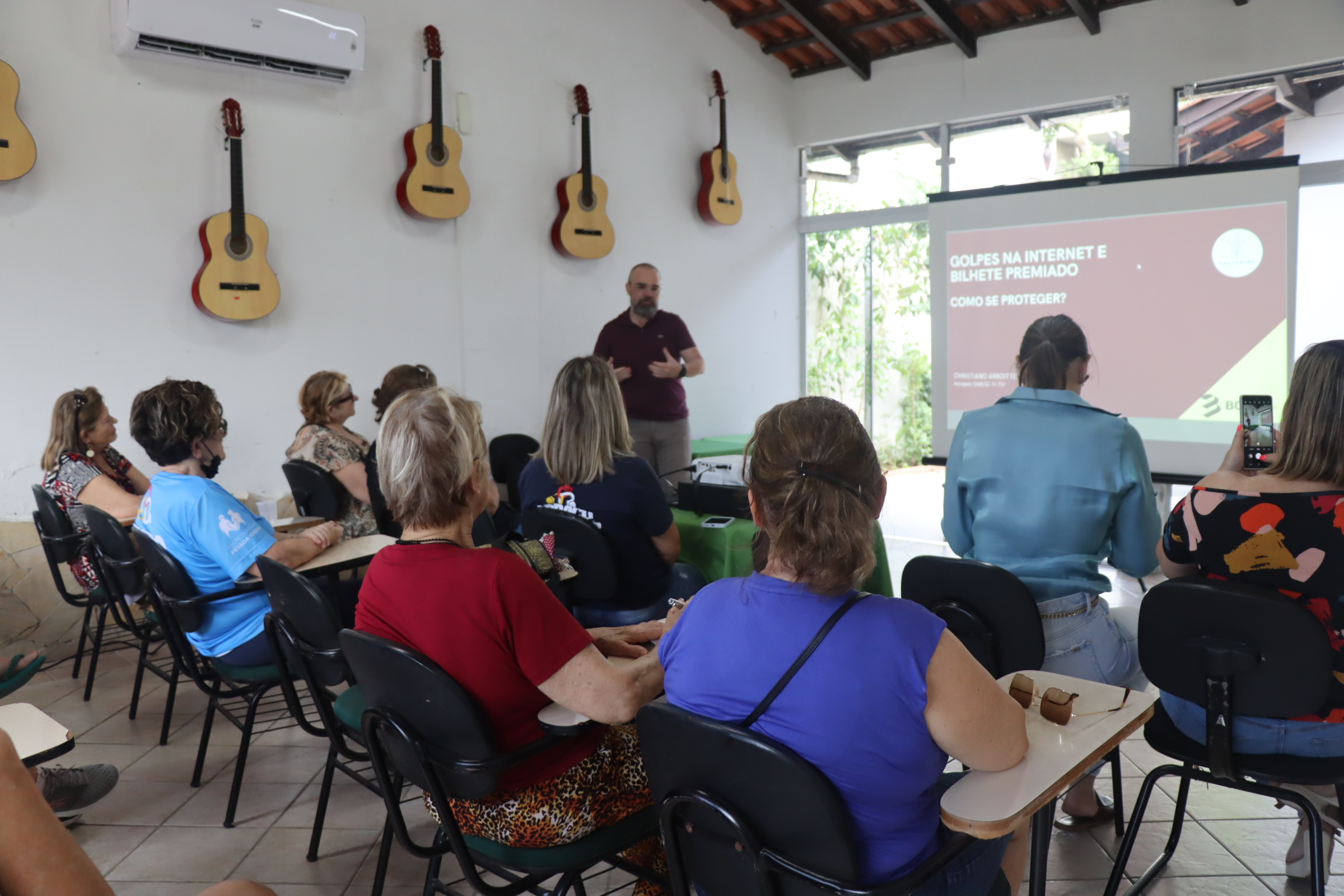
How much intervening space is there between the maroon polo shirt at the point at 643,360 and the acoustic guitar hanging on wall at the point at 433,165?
3.47 feet

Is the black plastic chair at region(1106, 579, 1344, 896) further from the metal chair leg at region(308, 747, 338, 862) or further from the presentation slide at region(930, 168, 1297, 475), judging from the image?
the presentation slide at region(930, 168, 1297, 475)

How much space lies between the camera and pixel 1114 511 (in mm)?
2148

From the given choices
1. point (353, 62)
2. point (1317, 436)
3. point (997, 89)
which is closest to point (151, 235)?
point (353, 62)

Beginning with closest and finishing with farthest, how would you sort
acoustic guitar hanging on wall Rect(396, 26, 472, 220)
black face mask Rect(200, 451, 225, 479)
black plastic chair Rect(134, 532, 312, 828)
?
black plastic chair Rect(134, 532, 312, 828), black face mask Rect(200, 451, 225, 479), acoustic guitar hanging on wall Rect(396, 26, 472, 220)

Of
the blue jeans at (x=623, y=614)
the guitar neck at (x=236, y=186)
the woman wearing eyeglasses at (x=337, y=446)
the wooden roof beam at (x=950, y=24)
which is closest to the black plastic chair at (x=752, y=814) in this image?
the blue jeans at (x=623, y=614)

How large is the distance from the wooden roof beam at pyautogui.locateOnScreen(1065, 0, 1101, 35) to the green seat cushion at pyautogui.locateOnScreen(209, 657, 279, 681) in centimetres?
517

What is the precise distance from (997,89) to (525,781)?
5441 mm

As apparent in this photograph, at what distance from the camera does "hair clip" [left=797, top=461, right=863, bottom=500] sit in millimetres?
1228

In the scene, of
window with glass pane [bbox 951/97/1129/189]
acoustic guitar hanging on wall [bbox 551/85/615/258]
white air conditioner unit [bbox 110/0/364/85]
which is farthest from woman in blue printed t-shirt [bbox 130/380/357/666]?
window with glass pane [bbox 951/97/1129/189]

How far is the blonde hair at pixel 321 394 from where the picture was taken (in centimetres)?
353

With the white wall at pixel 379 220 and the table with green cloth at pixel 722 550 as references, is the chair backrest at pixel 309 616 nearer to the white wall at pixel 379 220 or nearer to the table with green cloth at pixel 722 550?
the table with green cloth at pixel 722 550

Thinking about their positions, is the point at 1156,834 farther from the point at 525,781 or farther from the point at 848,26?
the point at 848,26

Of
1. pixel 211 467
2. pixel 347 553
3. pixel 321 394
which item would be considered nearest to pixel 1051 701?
pixel 347 553

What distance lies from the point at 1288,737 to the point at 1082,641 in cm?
45
